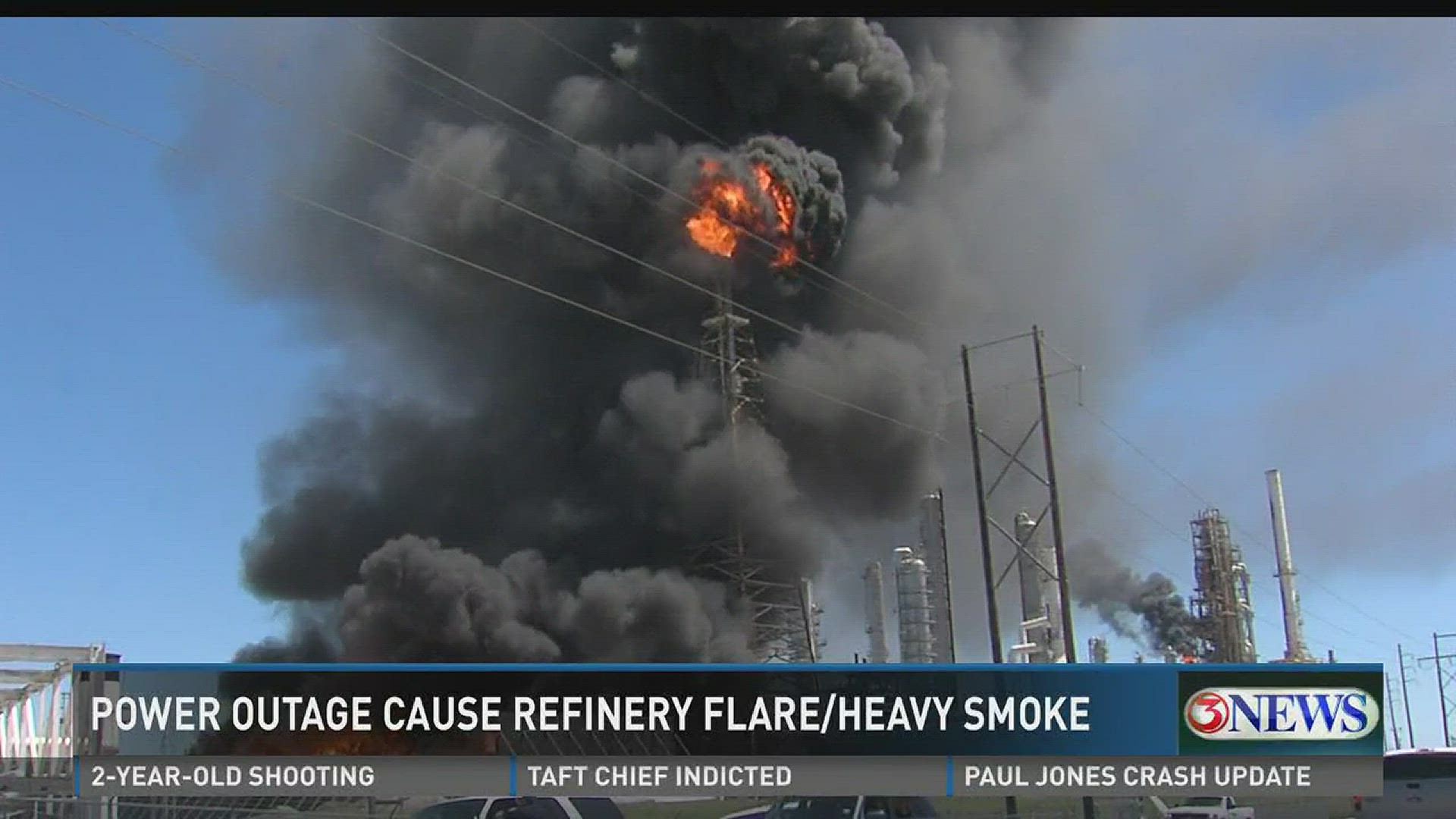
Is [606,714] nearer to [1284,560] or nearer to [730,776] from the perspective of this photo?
[730,776]

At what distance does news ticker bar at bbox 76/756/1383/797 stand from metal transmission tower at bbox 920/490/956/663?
11.3m

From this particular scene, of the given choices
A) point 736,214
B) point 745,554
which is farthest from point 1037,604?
point 736,214

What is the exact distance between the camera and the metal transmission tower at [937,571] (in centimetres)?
2050

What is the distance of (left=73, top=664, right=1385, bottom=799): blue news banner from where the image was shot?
28.6 feet

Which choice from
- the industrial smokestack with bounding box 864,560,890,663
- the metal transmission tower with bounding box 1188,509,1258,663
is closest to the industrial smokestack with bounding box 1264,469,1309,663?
the metal transmission tower with bounding box 1188,509,1258,663

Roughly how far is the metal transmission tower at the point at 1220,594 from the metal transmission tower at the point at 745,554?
19.9 feet

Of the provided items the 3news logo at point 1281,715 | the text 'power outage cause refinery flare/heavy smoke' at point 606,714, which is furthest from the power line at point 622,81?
the 3news logo at point 1281,715

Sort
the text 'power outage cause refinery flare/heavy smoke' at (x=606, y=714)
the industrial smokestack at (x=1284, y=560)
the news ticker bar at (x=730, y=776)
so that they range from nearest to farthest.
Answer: the news ticker bar at (x=730, y=776), the text 'power outage cause refinery flare/heavy smoke' at (x=606, y=714), the industrial smokestack at (x=1284, y=560)

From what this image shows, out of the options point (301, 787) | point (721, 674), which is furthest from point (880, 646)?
point (301, 787)

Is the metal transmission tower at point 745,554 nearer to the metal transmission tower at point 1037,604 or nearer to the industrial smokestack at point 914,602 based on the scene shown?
the industrial smokestack at point 914,602

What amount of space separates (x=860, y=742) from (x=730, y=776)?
890 mm

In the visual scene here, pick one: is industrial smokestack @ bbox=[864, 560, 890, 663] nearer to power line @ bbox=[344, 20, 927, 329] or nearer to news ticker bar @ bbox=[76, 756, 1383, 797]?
power line @ bbox=[344, 20, 927, 329]

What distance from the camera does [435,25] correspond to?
22.1 metres

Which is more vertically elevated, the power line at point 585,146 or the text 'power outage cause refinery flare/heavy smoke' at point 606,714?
the power line at point 585,146
